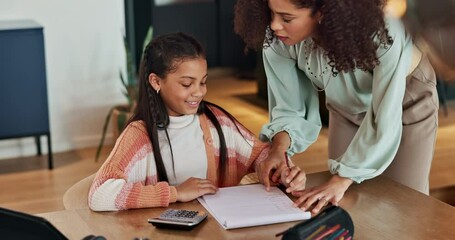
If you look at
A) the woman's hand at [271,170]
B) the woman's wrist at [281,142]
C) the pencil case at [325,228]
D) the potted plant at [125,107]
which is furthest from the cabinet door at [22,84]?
the pencil case at [325,228]

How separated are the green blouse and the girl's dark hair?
→ 26 centimetres

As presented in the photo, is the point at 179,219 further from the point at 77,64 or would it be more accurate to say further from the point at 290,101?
the point at 77,64

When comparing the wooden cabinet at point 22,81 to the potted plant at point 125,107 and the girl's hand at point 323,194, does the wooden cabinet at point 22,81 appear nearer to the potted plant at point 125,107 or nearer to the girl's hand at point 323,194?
the potted plant at point 125,107

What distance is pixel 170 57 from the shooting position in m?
2.51

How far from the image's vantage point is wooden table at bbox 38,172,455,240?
2.13 metres

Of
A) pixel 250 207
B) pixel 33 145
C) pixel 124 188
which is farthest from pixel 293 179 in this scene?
pixel 33 145

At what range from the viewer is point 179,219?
216 cm

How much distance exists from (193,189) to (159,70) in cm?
39

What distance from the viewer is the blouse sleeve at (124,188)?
2.27m

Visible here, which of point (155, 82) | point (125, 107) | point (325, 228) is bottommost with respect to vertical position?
point (125, 107)

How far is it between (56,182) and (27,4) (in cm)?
101

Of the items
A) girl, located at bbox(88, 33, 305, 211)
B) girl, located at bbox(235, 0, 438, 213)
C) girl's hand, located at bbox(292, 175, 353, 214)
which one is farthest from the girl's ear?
girl's hand, located at bbox(292, 175, 353, 214)

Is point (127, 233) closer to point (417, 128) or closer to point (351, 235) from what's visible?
point (351, 235)

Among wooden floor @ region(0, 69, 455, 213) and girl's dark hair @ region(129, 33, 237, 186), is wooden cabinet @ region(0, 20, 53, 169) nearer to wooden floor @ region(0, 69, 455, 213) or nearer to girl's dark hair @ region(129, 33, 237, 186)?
wooden floor @ region(0, 69, 455, 213)
